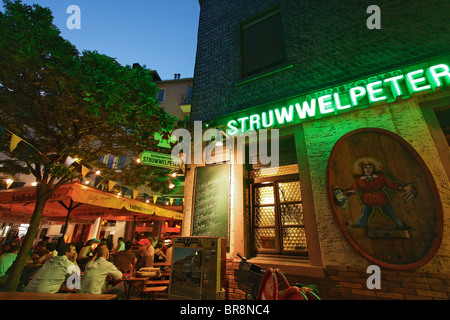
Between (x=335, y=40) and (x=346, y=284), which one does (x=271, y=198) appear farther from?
(x=335, y=40)

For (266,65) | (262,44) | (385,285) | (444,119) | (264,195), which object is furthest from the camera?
(262,44)

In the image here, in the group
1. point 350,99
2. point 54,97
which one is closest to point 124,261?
point 54,97

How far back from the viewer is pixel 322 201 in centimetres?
391

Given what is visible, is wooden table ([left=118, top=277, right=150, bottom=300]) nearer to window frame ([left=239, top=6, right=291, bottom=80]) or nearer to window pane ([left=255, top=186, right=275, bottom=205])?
window pane ([left=255, top=186, right=275, bottom=205])

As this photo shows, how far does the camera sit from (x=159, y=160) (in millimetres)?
5055

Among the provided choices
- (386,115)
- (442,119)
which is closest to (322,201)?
(386,115)

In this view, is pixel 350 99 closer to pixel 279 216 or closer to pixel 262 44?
pixel 279 216

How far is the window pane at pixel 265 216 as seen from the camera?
473cm

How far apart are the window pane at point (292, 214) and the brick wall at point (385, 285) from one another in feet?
3.62

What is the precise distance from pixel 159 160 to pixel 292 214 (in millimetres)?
3659

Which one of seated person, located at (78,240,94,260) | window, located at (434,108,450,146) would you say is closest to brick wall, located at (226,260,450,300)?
window, located at (434,108,450,146)

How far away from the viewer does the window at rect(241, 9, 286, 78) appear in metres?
6.20

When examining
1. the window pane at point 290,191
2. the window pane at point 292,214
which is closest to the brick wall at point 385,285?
the window pane at point 292,214
